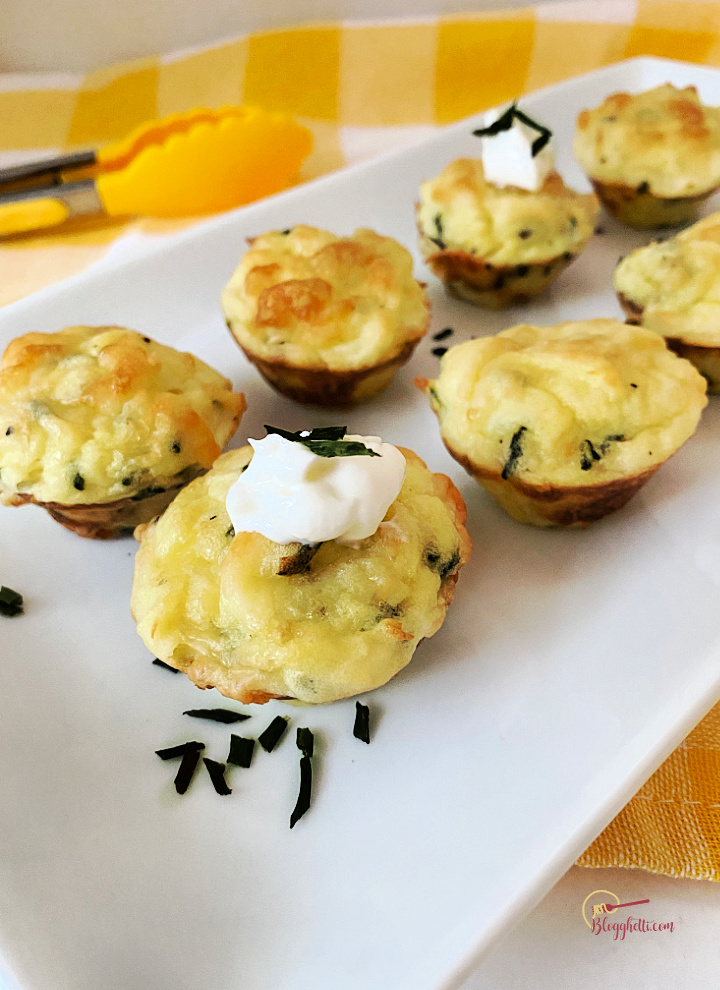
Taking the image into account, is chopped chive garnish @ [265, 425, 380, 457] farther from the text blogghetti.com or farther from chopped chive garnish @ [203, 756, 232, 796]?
the text blogghetti.com

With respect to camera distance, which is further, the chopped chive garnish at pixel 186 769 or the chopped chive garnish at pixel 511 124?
the chopped chive garnish at pixel 511 124

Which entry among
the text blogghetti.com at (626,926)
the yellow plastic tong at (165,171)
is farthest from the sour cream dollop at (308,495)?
the yellow plastic tong at (165,171)

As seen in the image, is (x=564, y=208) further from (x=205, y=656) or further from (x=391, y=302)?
(x=205, y=656)

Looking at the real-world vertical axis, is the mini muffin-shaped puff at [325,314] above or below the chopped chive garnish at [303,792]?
above

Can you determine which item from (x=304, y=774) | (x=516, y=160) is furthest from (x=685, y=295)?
(x=304, y=774)

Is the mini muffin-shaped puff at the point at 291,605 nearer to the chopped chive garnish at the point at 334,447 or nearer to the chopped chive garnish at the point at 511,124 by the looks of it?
the chopped chive garnish at the point at 334,447

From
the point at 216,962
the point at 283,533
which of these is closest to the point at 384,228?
the point at 283,533

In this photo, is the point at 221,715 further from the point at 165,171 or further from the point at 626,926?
the point at 165,171
